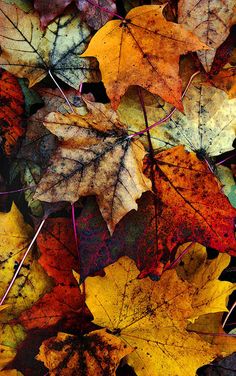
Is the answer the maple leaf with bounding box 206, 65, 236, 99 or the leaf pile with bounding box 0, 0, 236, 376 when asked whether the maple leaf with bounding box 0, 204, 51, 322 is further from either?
the maple leaf with bounding box 206, 65, 236, 99

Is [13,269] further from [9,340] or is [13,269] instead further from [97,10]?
[97,10]

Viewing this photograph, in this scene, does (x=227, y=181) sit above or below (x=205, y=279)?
above

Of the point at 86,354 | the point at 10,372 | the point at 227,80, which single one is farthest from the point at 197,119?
the point at 10,372

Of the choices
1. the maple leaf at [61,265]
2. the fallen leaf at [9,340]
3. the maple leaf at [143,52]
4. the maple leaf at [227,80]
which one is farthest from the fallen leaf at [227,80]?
the fallen leaf at [9,340]

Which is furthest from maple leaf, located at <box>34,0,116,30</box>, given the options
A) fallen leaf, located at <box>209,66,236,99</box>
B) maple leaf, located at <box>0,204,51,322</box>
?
maple leaf, located at <box>0,204,51,322</box>

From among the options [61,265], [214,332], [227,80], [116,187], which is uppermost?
[227,80]

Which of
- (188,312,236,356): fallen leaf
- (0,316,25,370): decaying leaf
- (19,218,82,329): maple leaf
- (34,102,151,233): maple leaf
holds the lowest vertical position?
(188,312,236,356): fallen leaf
